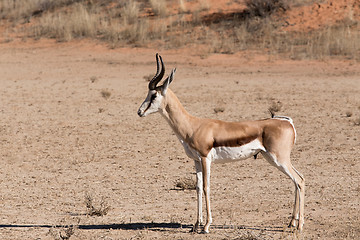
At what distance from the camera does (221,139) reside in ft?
25.2

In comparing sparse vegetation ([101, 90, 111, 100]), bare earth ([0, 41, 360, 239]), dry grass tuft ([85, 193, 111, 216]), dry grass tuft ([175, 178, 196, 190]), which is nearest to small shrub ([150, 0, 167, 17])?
bare earth ([0, 41, 360, 239])

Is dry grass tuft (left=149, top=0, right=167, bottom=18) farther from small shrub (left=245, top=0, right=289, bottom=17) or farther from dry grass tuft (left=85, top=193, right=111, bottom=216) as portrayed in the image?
dry grass tuft (left=85, top=193, right=111, bottom=216)

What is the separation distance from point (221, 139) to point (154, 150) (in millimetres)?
5569

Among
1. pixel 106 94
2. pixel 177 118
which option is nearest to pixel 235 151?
pixel 177 118

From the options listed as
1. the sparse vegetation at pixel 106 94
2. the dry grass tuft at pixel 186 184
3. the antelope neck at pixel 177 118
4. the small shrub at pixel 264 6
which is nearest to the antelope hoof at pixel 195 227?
the antelope neck at pixel 177 118

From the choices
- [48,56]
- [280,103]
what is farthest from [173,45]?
[280,103]

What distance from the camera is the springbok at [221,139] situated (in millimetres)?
7684

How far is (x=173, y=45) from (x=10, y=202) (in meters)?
17.3

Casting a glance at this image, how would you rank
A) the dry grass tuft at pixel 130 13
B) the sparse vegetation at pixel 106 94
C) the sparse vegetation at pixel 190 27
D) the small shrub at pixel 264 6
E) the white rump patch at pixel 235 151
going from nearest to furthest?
the white rump patch at pixel 235 151 < the sparse vegetation at pixel 106 94 < the sparse vegetation at pixel 190 27 < the small shrub at pixel 264 6 < the dry grass tuft at pixel 130 13

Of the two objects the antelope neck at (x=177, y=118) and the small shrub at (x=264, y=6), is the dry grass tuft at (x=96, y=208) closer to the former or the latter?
the antelope neck at (x=177, y=118)

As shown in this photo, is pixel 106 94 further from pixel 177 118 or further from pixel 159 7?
pixel 159 7

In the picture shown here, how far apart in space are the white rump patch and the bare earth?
3.14 feet

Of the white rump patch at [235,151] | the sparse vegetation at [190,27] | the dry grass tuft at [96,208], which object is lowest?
the sparse vegetation at [190,27]

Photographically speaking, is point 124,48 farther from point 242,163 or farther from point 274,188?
point 274,188
